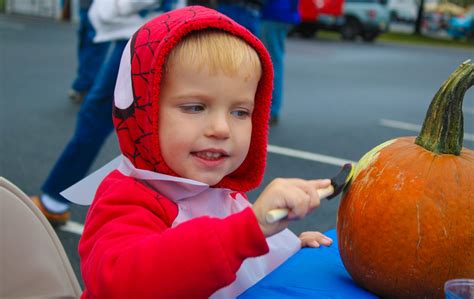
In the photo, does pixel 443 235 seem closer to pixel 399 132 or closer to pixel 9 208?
pixel 9 208

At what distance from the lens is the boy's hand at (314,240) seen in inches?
73.5

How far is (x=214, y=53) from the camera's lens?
1501 mm

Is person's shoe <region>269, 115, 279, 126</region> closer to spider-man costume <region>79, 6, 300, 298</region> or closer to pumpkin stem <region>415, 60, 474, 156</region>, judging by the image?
spider-man costume <region>79, 6, 300, 298</region>

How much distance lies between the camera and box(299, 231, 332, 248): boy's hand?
6.13 feet

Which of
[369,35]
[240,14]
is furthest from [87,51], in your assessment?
[369,35]

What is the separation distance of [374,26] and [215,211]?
18432 mm

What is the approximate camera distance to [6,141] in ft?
17.9

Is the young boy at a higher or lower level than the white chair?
higher

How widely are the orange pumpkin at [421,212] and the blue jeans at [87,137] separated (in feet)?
6.81

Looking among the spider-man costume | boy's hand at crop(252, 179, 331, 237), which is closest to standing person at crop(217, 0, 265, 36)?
the spider-man costume

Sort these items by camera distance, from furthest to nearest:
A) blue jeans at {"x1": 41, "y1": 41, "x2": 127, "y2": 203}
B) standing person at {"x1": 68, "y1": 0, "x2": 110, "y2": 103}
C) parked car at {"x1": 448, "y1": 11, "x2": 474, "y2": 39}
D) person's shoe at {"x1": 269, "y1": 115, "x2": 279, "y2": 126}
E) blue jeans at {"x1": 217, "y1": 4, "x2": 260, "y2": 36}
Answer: parked car at {"x1": 448, "y1": 11, "x2": 474, "y2": 39} → person's shoe at {"x1": 269, "y1": 115, "x2": 279, "y2": 126} → standing person at {"x1": 68, "y1": 0, "x2": 110, "y2": 103} → blue jeans at {"x1": 217, "y1": 4, "x2": 260, "y2": 36} → blue jeans at {"x1": 41, "y1": 41, "x2": 127, "y2": 203}

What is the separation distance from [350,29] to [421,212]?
18410 mm

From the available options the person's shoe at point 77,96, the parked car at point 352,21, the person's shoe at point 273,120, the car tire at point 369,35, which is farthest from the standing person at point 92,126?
the car tire at point 369,35

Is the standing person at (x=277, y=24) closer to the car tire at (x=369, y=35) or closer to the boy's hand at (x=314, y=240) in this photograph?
the boy's hand at (x=314, y=240)
